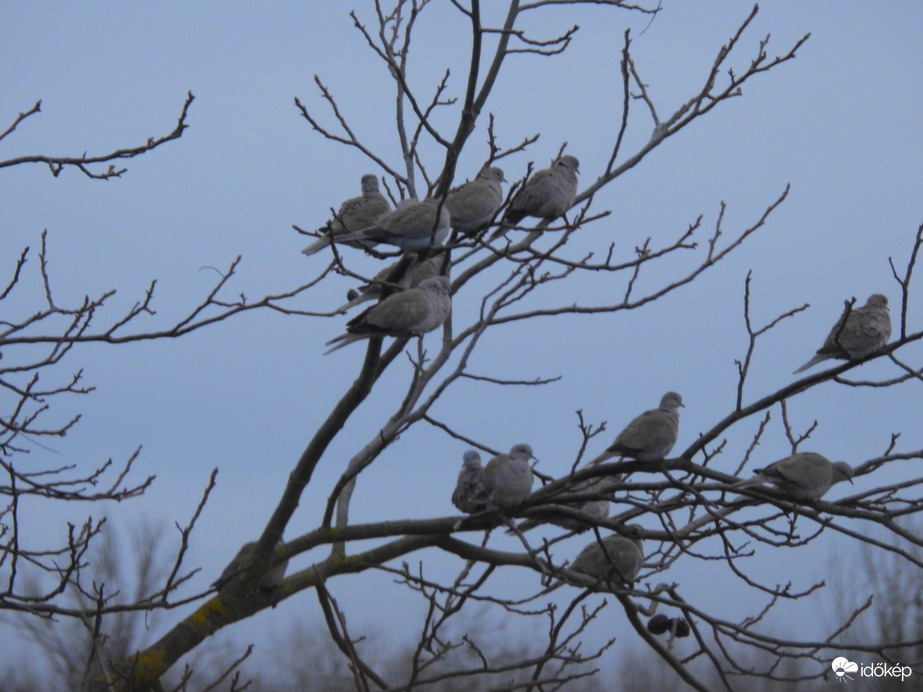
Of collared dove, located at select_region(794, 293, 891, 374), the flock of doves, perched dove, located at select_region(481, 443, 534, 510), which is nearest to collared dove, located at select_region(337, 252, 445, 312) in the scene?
the flock of doves

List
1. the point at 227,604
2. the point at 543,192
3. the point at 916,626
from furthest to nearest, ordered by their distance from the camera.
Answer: the point at 916,626
the point at 543,192
the point at 227,604

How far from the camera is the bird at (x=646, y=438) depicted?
5.36 m

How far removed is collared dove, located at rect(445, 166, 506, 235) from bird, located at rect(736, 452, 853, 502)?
2224 millimetres

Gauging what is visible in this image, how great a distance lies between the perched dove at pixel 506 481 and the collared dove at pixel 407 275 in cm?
100

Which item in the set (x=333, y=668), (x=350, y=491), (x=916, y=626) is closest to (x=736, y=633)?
(x=350, y=491)

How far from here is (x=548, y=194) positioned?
698 cm

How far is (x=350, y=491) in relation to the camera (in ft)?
17.3

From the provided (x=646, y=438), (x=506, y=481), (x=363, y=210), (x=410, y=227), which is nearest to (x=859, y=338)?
(x=646, y=438)

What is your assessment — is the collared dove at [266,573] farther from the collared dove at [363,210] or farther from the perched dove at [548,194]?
the perched dove at [548,194]

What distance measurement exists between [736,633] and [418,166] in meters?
3.05

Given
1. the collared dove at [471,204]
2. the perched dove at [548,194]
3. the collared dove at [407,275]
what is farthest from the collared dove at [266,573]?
the perched dove at [548,194]

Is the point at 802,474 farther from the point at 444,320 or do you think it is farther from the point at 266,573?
the point at 266,573

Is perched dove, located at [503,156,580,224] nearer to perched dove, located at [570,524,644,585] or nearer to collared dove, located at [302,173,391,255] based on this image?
collared dove, located at [302,173,391,255]

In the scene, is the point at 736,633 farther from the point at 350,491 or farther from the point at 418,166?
the point at 418,166
